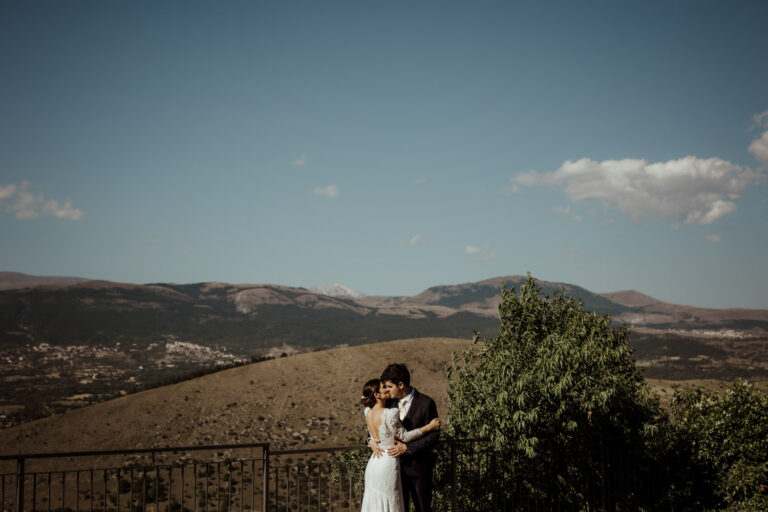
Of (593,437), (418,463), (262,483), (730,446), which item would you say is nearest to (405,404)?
(418,463)

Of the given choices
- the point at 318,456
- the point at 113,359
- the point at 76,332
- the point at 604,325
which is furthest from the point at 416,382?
the point at 76,332

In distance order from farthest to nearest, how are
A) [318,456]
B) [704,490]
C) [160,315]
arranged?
[160,315] < [318,456] < [704,490]

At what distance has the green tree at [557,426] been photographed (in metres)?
9.03

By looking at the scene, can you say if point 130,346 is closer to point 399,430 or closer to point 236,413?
point 236,413

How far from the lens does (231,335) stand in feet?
572

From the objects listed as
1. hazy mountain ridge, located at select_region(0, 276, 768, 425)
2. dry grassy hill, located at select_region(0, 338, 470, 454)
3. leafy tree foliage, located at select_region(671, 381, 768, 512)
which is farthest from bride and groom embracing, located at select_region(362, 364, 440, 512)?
hazy mountain ridge, located at select_region(0, 276, 768, 425)

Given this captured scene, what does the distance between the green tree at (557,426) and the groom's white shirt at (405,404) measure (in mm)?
2632

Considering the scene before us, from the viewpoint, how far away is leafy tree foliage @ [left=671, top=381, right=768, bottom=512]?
9820 mm

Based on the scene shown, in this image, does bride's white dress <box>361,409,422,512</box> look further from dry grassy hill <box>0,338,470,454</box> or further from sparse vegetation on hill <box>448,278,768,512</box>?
dry grassy hill <box>0,338,470,454</box>

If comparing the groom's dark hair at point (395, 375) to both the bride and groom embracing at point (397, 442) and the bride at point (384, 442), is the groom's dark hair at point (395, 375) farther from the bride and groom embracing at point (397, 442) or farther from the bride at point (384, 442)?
the bride at point (384, 442)

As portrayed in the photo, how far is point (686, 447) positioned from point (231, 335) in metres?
172

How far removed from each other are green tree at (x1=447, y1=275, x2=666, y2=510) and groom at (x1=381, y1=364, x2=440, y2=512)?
7.69 feet

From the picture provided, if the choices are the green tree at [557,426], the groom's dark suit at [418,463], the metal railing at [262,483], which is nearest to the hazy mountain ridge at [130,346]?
the metal railing at [262,483]

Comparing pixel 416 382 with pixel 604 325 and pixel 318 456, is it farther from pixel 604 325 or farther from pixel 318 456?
pixel 604 325
